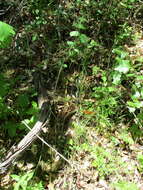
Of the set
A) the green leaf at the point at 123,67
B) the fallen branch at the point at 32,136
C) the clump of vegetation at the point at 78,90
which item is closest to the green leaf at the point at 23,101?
the clump of vegetation at the point at 78,90

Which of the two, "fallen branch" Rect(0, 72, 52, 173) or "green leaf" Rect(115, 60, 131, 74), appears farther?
"green leaf" Rect(115, 60, 131, 74)

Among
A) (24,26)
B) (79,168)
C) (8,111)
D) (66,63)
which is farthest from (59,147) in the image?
(24,26)

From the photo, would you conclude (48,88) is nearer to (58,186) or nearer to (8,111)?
(8,111)

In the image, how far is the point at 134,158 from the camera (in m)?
3.15

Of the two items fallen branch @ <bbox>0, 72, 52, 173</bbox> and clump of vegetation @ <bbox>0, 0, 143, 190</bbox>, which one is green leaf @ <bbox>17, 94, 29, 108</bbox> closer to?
clump of vegetation @ <bbox>0, 0, 143, 190</bbox>

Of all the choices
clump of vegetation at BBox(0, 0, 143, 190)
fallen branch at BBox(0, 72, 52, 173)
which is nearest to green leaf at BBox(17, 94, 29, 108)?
clump of vegetation at BBox(0, 0, 143, 190)

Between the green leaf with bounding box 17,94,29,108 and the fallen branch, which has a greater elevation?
the green leaf with bounding box 17,94,29,108

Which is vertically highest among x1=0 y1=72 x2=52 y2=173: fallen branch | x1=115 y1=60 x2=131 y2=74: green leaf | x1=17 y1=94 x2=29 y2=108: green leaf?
x1=115 y1=60 x2=131 y2=74: green leaf

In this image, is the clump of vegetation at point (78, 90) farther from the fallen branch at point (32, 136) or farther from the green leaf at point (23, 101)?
the fallen branch at point (32, 136)

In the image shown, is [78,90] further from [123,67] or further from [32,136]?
[32,136]

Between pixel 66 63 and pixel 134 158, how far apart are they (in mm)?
1766

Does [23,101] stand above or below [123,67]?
below

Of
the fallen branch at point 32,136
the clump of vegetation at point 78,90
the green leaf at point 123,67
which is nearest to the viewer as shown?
the fallen branch at point 32,136

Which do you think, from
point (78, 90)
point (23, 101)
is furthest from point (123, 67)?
point (23, 101)
